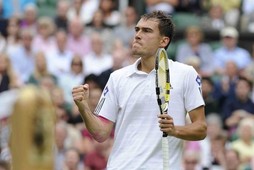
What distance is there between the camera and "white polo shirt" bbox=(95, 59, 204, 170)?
322 inches

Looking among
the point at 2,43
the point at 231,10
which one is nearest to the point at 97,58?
the point at 2,43

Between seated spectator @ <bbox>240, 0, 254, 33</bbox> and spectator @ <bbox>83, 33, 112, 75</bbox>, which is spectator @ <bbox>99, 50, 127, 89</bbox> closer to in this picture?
spectator @ <bbox>83, 33, 112, 75</bbox>

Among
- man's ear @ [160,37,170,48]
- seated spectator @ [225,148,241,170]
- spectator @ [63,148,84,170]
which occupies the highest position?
man's ear @ [160,37,170,48]

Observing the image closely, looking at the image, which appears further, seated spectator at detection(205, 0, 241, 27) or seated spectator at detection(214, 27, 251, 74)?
seated spectator at detection(205, 0, 241, 27)

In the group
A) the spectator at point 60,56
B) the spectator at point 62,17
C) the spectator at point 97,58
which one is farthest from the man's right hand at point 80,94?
the spectator at point 62,17

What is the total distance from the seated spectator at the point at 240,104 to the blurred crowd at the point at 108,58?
0.05 feet

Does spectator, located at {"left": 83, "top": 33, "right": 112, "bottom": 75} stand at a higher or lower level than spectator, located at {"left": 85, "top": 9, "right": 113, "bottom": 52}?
lower

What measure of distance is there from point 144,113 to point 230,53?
9.77 meters

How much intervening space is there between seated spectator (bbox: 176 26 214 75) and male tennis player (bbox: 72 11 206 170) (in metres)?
9.07

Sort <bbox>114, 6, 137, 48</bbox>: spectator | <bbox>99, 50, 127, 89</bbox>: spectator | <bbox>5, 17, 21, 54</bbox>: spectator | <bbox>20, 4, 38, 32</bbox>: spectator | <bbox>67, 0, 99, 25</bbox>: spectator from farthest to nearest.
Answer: <bbox>67, 0, 99, 25</bbox>: spectator < <bbox>20, 4, 38, 32</bbox>: spectator < <bbox>114, 6, 137, 48</bbox>: spectator < <bbox>5, 17, 21, 54</bbox>: spectator < <bbox>99, 50, 127, 89</bbox>: spectator

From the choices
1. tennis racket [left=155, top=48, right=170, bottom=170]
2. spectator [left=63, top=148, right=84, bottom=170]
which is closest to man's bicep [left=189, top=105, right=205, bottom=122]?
tennis racket [left=155, top=48, right=170, bottom=170]

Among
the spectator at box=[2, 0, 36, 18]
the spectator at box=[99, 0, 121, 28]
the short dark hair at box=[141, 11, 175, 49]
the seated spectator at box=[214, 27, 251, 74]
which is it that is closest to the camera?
the short dark hair at box=[141, 11, 175, 49]

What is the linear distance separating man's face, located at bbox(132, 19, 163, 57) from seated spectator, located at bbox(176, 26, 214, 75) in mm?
9003

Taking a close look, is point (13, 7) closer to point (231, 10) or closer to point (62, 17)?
point (62, 17)
